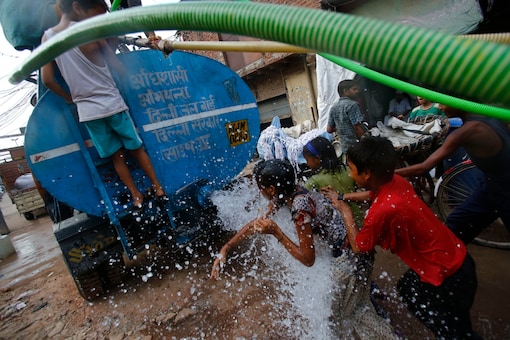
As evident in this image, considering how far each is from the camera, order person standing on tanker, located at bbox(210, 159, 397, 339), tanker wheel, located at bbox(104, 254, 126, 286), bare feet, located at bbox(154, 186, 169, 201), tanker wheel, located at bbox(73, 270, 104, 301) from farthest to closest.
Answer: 1. tanker wheel, located at bbox(104, 254, 126, 286)
2. tanker wheel, located at bbox(73, 270, 104, 301)
3. bare feet, located at bbox(154, 186, 169, 201)
4. person standing on tanker, located at bbox(210, 159, 397, 339)

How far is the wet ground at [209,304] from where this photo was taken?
211 cm

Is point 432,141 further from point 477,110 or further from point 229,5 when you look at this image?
point 229,5

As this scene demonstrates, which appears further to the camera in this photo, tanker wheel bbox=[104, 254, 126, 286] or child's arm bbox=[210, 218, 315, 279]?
tanker wheel bbox=[104, 254, 126, 286]

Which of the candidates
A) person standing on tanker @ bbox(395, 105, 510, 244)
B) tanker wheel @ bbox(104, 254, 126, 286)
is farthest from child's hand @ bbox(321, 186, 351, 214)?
tanker wheel @ bbox(104, 254, 126, 286)

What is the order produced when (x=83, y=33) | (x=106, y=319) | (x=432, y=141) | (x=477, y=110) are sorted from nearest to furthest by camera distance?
(x=83, y=33) < (x=477, y=110) < (x=106, y=319) < (x=432, y=141)

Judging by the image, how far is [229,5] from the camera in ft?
2.71

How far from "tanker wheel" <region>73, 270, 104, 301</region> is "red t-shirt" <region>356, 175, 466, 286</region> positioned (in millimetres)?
2930

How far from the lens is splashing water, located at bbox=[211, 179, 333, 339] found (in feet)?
6.85

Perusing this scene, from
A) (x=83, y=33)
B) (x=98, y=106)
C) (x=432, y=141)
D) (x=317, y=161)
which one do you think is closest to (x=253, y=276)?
(x=317, y=161)

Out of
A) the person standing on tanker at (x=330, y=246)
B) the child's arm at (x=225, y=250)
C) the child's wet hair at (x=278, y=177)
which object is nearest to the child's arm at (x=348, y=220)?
the person standing on tanker at (x=330, y=246)

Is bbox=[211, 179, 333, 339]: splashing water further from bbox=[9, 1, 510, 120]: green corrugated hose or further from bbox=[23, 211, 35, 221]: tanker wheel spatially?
bbox=[23, 211, 35, 221]: tanker wheel

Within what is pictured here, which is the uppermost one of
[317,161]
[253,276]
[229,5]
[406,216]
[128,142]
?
[229,5]

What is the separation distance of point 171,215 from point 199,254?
32.6 inches

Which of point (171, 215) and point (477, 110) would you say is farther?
point (171, 215)
